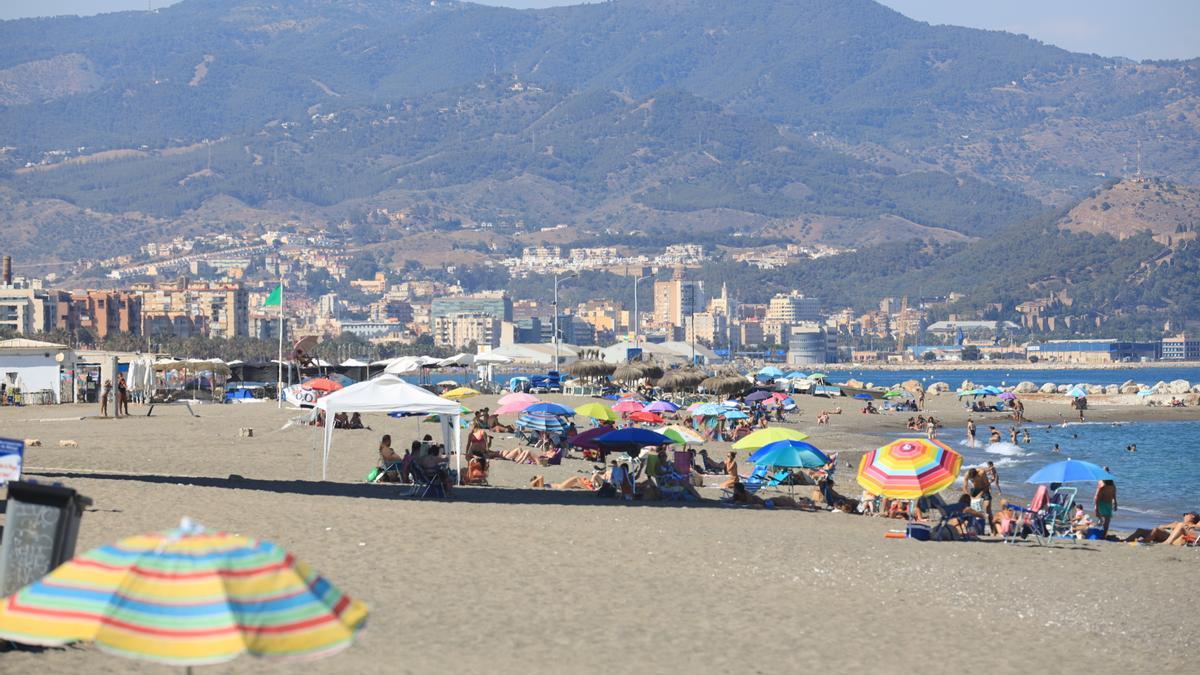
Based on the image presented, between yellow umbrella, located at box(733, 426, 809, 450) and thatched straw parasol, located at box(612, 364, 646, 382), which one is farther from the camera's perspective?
thatched straw parasol, located at box(612, 364, 646, 382)

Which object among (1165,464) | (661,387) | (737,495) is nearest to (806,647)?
(737,495)

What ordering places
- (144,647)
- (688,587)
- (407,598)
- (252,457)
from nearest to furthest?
1. (144,647)
2. (407,598)
3. (688,587)
4. (252,457)

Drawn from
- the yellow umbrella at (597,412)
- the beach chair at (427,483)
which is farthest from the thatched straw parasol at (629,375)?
the beach chair at (427,483)

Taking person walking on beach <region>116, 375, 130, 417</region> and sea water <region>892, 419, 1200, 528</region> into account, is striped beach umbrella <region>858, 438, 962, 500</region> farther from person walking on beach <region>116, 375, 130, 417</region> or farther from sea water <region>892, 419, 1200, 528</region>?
person walking on beach <region>116, 375, 130, 417</region>

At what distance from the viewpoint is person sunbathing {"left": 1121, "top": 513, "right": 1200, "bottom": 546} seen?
1736 cm

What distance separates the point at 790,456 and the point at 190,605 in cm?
1533

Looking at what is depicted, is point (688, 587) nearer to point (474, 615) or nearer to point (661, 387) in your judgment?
point (474, 615)

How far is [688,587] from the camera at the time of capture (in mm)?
12305

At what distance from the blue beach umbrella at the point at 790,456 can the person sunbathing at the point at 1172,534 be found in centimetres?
407

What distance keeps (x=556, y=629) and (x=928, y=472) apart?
269 inches

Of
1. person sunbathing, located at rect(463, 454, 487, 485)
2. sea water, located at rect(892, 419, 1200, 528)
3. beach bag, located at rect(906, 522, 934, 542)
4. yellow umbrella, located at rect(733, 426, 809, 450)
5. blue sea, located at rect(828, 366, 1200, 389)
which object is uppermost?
yellow umbrella, located at rect(733, 426, 809, 450)

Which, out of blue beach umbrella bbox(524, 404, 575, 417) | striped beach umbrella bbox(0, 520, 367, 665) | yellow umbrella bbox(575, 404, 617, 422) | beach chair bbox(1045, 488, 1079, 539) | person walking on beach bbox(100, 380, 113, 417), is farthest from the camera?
person walking on beach bbox(100, 380, 113, 417)

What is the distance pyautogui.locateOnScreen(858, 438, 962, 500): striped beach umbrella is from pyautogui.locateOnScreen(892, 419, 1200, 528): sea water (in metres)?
5.55

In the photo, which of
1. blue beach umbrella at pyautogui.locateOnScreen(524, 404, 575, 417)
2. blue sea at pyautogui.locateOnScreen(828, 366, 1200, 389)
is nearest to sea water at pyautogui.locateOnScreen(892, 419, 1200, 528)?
blue beach umbrella at pyautogui.locateOnScreen(524, 404, 575, 417)
